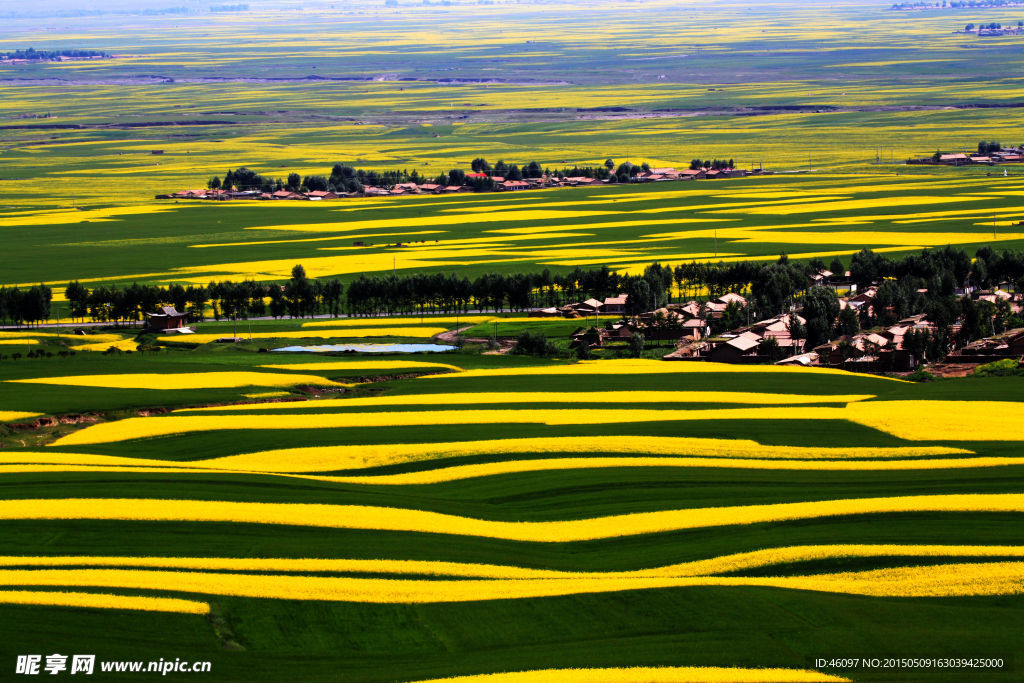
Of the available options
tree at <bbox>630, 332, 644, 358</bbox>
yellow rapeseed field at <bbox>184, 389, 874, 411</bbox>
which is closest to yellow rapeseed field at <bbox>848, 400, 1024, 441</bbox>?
yellow rapeseed field at <bbox>184, 389, 874, 411</bbox>

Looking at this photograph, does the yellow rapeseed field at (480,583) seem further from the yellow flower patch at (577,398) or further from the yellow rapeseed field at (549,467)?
the yellow flower patch at (577,398)

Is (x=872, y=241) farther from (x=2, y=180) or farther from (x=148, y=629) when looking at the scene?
(x=2, y=180)

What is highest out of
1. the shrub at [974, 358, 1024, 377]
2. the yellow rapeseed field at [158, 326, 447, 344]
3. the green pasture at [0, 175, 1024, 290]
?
the green pasture at [0, 175, 1024, 290]

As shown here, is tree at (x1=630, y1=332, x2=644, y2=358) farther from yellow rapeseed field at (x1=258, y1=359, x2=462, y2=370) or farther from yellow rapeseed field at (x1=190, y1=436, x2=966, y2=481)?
yellow rapeseed field at (x1=190, y1=436, x2=966, y2=481)

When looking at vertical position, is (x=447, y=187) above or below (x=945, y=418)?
above

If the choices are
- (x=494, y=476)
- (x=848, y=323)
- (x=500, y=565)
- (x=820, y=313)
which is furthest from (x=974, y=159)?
(x=500, y=565)

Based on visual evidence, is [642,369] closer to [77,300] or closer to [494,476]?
[494,476]

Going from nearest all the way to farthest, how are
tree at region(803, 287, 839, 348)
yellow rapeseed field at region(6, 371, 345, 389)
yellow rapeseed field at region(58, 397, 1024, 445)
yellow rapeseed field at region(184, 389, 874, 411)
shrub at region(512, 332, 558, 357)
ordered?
yellow rapeseed field at region(58, 397, 1024, 445) < yellow rapeseed field at region(184, 389, 874, 411) < yellow rapeseed field at region(6, 371, 345, 389) < shrub at region(512, 332, 558, 357) < tree at region(803, 287, 839, 348)

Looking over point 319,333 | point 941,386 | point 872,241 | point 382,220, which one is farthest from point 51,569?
point 382,220
